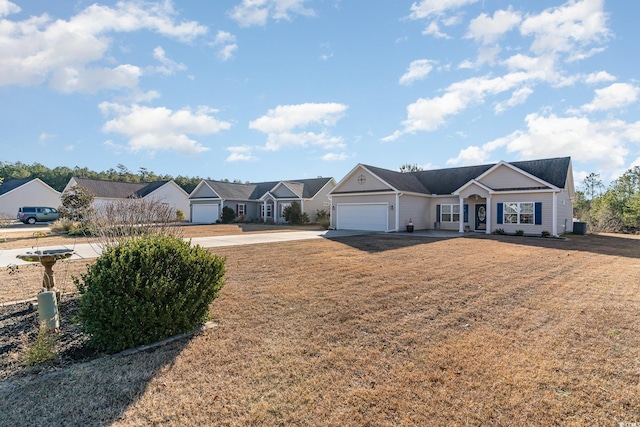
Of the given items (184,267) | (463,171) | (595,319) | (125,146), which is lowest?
(595,319)

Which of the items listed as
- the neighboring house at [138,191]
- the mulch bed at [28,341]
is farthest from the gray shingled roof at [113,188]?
the mulch bed at [28,341]

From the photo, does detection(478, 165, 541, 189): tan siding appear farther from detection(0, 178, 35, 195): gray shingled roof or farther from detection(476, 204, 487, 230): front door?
detection(0, 178, 35, 195): gray shingled roof

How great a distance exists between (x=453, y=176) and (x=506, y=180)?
5350mm

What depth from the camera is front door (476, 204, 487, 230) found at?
2208cm

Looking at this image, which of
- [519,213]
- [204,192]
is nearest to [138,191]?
[204,192]

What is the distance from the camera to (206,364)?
363cm

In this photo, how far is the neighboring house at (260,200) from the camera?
33281mm

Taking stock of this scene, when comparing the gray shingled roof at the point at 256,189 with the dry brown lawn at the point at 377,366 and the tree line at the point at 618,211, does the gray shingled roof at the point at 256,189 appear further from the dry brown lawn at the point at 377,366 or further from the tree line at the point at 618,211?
the dry brown lawn at the point at 377,366

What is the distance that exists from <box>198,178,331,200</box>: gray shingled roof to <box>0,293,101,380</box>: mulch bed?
91.7 feet

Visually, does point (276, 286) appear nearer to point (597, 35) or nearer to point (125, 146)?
point (597, 35)

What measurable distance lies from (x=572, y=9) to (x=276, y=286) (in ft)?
42.1

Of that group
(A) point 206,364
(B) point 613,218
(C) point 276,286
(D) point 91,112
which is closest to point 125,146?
(D) point 91,112

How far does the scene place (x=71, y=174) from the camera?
179 ft

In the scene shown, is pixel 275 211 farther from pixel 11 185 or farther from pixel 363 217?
pixel 11 185
